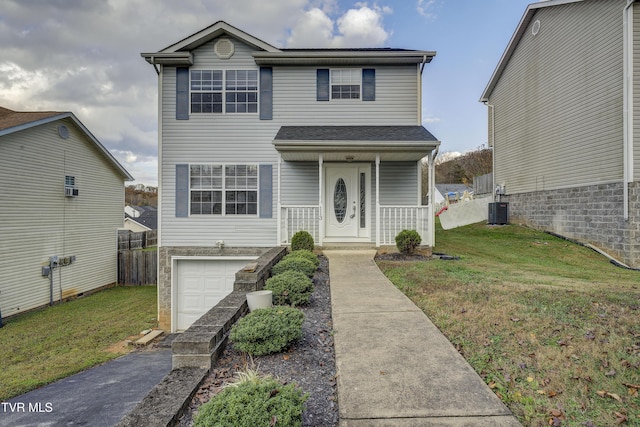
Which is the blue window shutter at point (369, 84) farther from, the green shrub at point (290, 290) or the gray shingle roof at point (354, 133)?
the green shrub at point (290, 290)

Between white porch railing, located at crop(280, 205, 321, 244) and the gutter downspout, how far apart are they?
8.02 meters

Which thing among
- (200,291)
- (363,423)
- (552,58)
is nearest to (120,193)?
(200,291)

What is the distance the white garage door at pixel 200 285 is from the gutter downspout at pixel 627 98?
34.2ft

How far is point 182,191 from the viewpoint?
10.0 m

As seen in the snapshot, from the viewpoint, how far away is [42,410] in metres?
5.00

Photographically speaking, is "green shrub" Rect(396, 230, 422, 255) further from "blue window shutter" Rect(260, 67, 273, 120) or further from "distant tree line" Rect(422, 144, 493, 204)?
"distant tree line" Rect(422, 144, 493, 204)

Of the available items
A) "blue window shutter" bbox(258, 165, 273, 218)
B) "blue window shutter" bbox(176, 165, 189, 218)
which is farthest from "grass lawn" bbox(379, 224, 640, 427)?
"blue window shutter" bbox(176, 165, 189, 218)

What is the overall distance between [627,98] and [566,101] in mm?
2661

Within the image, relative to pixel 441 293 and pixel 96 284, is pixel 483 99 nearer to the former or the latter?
pixel 441 293

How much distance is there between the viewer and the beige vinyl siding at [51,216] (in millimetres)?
10852

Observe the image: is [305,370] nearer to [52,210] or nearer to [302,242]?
[302,242]

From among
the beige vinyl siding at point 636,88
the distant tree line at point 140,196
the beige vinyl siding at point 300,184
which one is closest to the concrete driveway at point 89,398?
the beige vinyl siding at point 300,184

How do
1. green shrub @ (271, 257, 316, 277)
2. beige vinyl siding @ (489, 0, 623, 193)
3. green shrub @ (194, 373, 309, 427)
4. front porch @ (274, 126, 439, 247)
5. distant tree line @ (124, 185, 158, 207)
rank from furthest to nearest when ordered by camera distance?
distant tree line @ (124, 185, 158, 207)
beige vinyl siding @ (489, 0, 623, 193)
front porch @ (274, 126, 439, 247)
green shrub @ (271, 257, 316, 277)
green shrub @ (194, 373, 309, 427)

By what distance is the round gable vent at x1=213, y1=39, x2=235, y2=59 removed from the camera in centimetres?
1000
